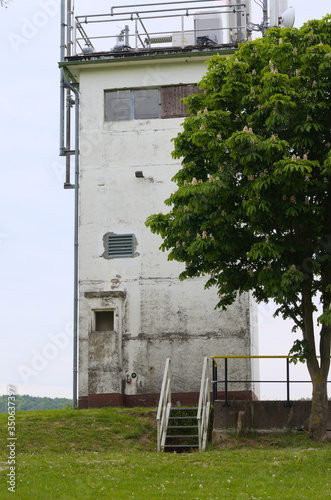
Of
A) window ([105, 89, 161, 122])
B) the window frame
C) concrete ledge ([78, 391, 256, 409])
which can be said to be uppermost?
window ([105, 89, 161, 122])

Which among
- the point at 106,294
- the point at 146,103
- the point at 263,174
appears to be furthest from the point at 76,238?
the point at 263,174

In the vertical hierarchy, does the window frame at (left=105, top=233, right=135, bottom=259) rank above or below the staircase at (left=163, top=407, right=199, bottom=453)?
above

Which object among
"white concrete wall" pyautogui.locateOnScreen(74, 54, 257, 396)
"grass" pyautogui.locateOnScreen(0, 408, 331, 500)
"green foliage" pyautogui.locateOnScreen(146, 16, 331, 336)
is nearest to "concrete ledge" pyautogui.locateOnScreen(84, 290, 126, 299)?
"white concrete wall" pyautogui.locateOnScreen(74, 54, 257, 396)

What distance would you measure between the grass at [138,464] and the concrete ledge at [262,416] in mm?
424

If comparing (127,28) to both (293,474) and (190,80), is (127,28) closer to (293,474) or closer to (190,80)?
(190,80)

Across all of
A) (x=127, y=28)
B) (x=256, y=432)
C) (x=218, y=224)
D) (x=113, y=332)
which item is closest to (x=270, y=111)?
(x=218, y=224)

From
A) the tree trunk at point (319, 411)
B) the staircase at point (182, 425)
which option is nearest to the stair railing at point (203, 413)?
the staircase at point (182, 425)

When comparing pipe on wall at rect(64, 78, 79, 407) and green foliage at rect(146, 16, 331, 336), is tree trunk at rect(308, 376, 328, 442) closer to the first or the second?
green foliage at rect(146, 16, 331, 336)

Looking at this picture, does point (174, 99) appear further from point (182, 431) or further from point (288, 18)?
point (182, 431)

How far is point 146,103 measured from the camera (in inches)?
982

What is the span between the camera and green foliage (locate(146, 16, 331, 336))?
16.4 metres

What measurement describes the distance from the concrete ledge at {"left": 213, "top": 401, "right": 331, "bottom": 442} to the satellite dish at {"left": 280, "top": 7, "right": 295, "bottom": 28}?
11780mm

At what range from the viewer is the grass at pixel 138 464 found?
40.1 ft

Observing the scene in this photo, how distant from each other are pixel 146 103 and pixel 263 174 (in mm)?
9557
